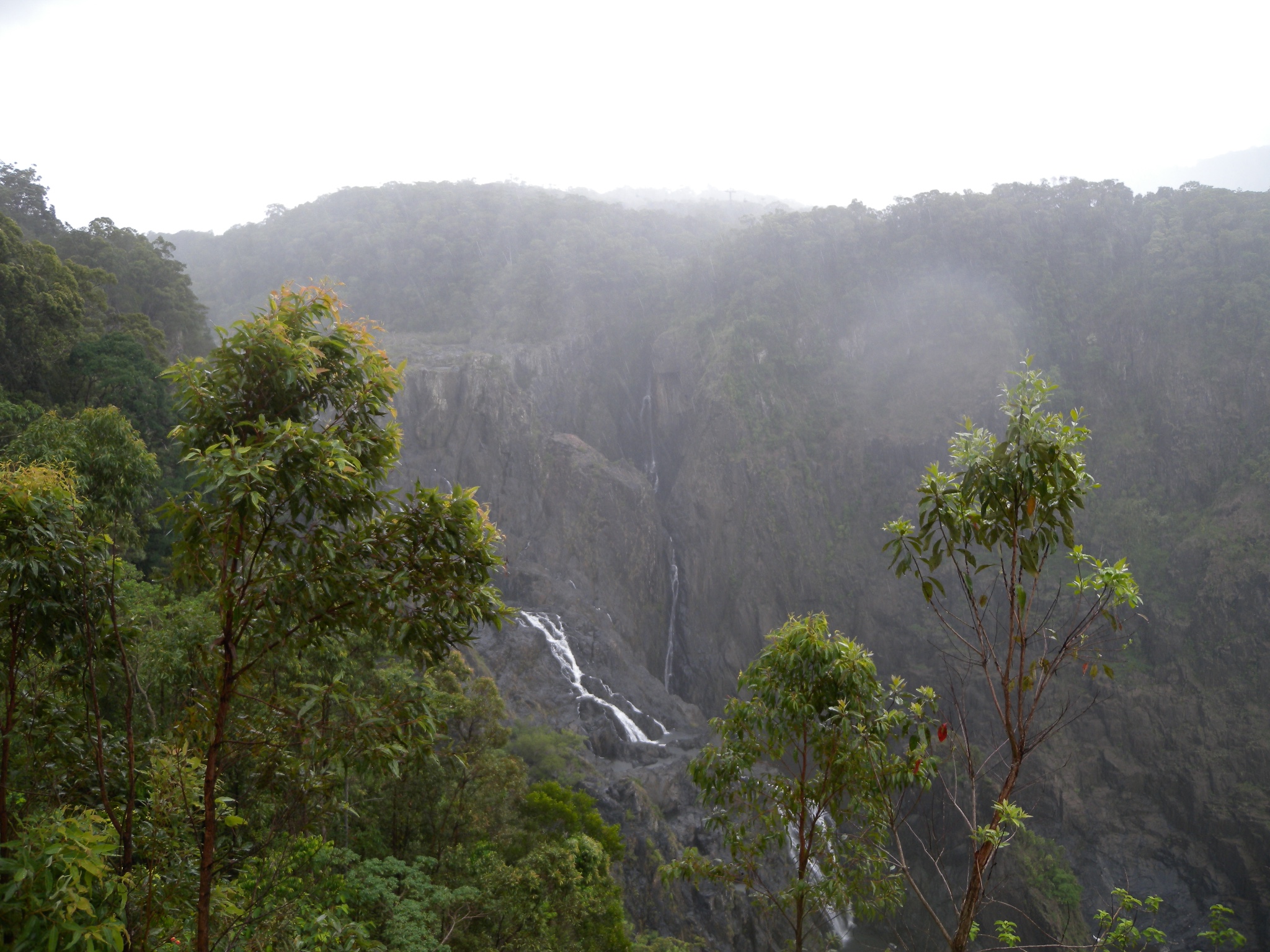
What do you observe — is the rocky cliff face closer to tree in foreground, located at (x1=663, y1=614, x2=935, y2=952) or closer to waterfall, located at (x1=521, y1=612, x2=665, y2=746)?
waterfall, located at (x1=521, y1=612, x2=665, y2=746)

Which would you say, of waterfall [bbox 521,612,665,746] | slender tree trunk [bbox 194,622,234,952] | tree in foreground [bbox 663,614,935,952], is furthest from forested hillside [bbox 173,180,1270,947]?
slender tree trunk [bbox 194,622,234,952]

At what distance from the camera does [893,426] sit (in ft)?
124

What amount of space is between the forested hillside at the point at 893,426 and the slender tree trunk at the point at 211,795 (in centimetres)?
2663

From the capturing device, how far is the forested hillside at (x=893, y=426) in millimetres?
25562

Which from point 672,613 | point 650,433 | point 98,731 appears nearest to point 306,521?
point 98,731

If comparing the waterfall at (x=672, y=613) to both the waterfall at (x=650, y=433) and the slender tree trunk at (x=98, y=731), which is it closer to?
the waterfall at (x=650, y=433)

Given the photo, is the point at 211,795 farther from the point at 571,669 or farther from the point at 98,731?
the point at 571,669

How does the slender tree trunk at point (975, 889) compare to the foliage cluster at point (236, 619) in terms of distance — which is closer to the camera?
the foliage cluster at point (236, 619)

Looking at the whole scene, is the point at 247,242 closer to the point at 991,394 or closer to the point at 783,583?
the point at 783,583

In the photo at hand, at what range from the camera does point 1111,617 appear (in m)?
3.88

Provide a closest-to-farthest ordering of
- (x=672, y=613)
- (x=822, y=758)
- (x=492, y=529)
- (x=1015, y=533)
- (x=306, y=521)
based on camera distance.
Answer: (x=306, y=521) → (x=1015, y=533) → (x=492, y=529) → (x=822, y=758) → (x=672, y=613)

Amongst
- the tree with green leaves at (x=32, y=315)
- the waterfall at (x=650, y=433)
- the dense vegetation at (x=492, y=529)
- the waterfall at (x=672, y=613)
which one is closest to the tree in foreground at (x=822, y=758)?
the dense vegetation at (x=492, y=529)

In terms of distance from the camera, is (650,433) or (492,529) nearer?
(492,529)

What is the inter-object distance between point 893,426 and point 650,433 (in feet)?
45.5
